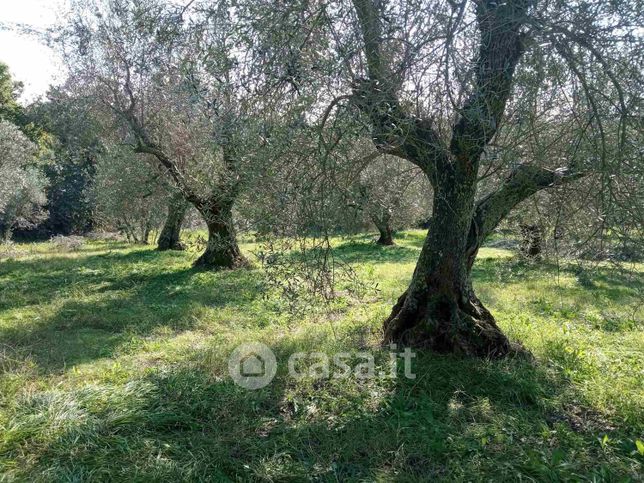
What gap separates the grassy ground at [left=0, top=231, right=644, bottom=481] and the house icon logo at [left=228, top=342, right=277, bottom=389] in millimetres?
130

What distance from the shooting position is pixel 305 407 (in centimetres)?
445

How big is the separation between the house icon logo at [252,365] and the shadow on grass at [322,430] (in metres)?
0.14

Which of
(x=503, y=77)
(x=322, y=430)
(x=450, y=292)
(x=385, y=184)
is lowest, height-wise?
(x=322, y=430)

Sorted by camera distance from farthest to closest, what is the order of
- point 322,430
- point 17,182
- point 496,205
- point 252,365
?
point 17,182 → point 496,205 → point 252,365 → point 322,430

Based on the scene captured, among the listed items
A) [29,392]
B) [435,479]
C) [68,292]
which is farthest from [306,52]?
[68,292]

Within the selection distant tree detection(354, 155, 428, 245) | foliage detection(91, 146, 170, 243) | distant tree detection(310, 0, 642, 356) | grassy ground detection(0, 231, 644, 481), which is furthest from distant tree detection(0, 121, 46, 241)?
distant tree detection(310, 0, 642, 356)

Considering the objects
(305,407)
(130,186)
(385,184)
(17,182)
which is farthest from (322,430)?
(17,182)

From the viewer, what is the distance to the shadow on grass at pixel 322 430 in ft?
11.2

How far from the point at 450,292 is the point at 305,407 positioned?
2179 mm

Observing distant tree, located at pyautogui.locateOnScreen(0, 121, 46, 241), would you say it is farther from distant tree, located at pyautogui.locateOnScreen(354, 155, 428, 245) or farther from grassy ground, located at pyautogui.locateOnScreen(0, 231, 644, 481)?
distant tree, located at pyautogui.locateOnScreen(354, 155, 428, 245)

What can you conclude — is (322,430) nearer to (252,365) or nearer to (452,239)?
(252,365)

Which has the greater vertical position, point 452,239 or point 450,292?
point 452,239

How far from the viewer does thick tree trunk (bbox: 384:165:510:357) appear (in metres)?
5.40

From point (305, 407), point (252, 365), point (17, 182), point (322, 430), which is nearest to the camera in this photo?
point (322, 430)
